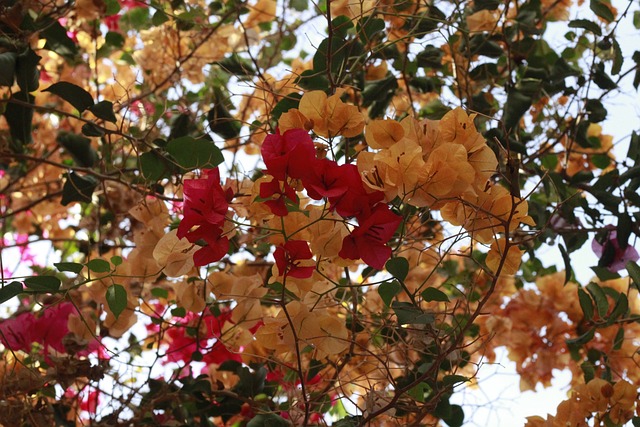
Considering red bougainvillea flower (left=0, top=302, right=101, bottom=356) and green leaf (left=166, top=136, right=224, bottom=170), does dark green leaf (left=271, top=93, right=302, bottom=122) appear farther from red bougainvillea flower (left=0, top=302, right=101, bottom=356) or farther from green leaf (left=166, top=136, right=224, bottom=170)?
red bougainvillea flower (left=0, top=302, right=101, bottom=356)

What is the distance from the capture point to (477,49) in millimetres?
1205

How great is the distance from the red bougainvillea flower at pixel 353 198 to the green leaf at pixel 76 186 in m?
0.51

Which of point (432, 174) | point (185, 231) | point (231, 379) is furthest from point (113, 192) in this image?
point (432, 174)

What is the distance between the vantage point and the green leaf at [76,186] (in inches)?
41.3

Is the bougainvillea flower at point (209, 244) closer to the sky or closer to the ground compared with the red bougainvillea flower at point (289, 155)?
closer to the ground

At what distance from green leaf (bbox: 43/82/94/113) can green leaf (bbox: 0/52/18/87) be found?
5cm

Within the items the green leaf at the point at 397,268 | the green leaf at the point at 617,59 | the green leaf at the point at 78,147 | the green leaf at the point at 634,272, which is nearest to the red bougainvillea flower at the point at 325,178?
the green leaf at the point at 397,268

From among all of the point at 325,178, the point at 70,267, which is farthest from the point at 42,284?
the point at 325,178

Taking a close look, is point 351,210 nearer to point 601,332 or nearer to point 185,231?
point 185,231

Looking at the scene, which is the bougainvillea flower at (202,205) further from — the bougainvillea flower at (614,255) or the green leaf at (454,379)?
the bougainvillea flower at (614,255)

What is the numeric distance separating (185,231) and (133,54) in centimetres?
107

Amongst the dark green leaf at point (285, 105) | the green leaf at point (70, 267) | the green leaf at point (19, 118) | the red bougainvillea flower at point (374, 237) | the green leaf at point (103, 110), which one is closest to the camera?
the red bougainvillea flower at point (374, 237)

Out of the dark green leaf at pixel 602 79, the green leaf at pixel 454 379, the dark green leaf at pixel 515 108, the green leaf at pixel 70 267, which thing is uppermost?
the dark green leaf at pixel 602 79

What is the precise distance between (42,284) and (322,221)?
273mm
